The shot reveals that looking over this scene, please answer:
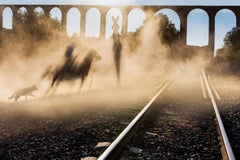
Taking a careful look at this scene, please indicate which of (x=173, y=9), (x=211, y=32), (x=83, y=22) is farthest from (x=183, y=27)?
(x=83, y=22)

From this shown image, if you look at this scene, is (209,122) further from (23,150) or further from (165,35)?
(165,35)

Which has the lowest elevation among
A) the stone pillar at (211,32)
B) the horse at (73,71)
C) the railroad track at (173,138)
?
the railroad track at (173,138)

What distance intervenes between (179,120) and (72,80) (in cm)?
553

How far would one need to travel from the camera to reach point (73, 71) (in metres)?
10.5

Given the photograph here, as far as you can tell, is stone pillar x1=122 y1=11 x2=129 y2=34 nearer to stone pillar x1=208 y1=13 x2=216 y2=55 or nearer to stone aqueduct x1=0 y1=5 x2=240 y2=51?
stone aqueduct x1=0 y1=5 x2=240 y2=51

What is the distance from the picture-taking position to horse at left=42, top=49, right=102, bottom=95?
405 inches

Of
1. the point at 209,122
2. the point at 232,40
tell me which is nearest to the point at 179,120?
the point at 209,122

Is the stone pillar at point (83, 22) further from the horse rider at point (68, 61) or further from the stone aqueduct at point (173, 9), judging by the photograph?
the horse rider at point (68, 61)

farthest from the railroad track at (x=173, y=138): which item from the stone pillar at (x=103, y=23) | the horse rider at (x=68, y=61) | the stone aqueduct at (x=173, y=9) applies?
the stone pillar at (x=103, y=23)

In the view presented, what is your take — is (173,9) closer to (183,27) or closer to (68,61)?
(183,27)

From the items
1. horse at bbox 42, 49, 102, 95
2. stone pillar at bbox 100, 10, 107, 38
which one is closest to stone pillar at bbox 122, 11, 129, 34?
stone pillar at bbox 100, 10, 107, 38

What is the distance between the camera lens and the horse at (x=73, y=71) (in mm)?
10281

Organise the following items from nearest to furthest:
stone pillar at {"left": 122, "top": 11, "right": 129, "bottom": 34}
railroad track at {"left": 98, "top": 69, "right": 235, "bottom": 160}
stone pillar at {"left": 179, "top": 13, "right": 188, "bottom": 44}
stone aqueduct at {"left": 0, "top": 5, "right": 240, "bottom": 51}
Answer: railroad track at {"left": 98, "top": 69, "right": 235, "bottom": 160}
stone pillar at {"left": 179, "top": 13, "right": 188, "bottom": 44}
stone aqueduct at {"left": 0, "top": 5, "right": 240, "bottom": 51}
stone pillar at {"left": 122, "top": 11, "right": 129, "bottom": 34}

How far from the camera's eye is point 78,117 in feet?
21.7
